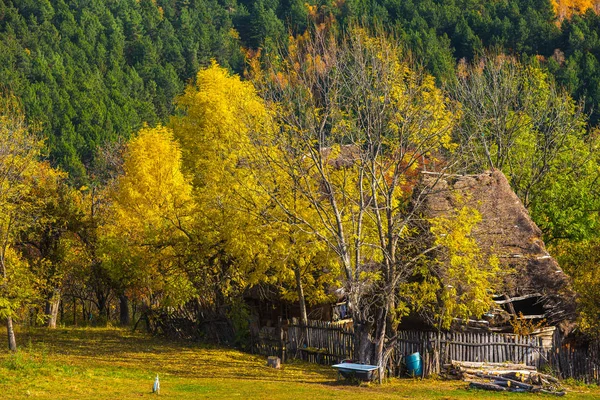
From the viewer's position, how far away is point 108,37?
158 m

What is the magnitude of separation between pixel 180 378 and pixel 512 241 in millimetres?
13362

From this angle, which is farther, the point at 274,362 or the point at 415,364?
the point at 274,362

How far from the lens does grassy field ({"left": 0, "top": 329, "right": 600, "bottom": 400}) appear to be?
23.0 metres

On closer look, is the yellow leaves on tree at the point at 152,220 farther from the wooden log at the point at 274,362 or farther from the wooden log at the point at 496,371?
the wooden log at the point at 496,371

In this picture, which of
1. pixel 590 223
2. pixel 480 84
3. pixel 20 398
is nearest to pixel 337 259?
pixel 20 398

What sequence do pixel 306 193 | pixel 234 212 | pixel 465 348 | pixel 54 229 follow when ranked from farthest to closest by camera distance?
pixel 54 229
pixel 234 212
pixel 306 193
pixel 465 348

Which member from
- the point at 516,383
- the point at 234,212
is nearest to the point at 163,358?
the point at 234,212

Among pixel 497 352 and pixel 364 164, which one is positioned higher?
pixel 364 164

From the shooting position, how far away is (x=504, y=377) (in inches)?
1026

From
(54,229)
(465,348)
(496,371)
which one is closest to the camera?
(496,371)

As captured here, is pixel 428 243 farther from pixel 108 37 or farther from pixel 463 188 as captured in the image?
pixel 108 37

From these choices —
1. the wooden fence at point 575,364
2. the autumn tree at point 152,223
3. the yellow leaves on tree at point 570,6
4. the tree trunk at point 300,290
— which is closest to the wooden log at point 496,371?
the wooden fence at point 575,364

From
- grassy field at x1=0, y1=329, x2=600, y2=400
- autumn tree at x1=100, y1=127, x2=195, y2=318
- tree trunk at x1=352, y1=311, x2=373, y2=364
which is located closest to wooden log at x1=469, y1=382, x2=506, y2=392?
grassy field at x1=0, y1=329, x2=600, y2=400

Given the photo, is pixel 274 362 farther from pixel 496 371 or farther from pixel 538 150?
pixel 538 150
